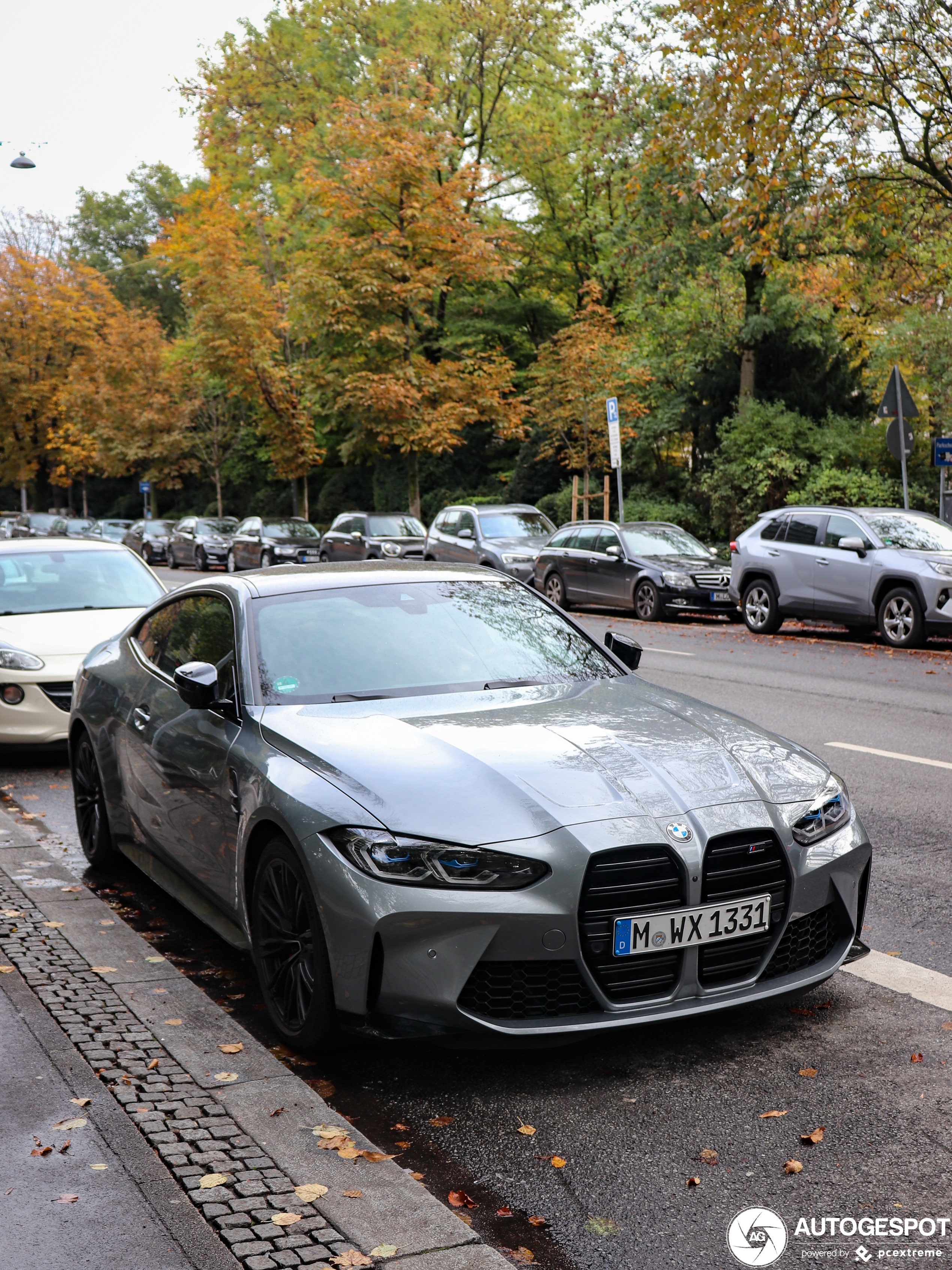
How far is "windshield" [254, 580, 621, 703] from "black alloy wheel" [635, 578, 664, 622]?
50.7 feet

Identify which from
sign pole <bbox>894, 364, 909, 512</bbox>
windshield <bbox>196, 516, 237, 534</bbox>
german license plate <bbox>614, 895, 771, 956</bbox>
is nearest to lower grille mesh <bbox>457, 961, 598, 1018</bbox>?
german license plate <bbox>614, 895, 771, 956</bbox>

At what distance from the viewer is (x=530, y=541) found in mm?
25469

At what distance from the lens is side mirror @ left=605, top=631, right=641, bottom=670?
5.80 metres

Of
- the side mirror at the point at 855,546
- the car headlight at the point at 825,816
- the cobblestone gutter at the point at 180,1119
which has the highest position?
the side mirror at the point at 855,546

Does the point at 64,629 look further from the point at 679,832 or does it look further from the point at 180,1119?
the point at 679,832

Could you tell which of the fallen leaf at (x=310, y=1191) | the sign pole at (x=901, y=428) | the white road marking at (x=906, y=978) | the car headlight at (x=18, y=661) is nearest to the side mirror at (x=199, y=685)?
the fallen leaf at (x=310, y=1191)

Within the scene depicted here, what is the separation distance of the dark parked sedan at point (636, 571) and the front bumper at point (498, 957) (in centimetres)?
1709

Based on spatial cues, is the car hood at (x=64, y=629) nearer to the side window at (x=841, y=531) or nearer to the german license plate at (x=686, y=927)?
the german license plate at (x=686, y=927)

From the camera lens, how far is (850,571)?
55.7ft

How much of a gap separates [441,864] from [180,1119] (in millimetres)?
967

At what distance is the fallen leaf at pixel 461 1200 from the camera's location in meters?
3.16

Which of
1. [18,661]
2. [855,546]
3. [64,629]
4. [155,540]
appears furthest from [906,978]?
Answer: [155,540]

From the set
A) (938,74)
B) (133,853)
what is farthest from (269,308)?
(133,853)

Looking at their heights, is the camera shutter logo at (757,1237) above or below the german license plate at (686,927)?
below
